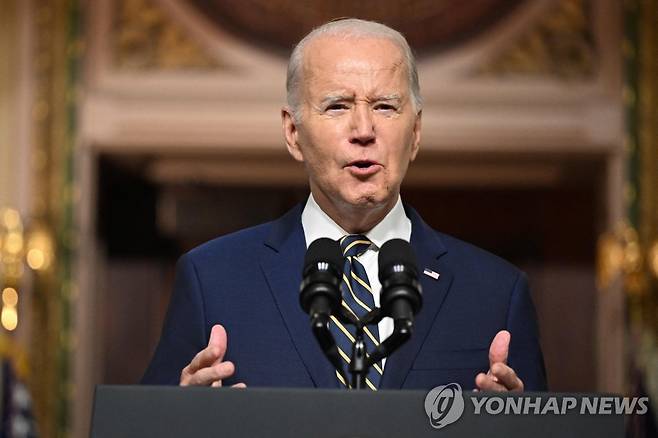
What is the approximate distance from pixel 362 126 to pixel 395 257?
424 millimetres

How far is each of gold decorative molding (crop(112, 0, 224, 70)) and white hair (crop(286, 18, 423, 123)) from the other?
3829mm

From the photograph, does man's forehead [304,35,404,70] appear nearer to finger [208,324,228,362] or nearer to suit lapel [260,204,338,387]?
suit lapel [260,204,338,387]

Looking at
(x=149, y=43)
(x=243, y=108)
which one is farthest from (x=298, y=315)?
(x=149, y=43)

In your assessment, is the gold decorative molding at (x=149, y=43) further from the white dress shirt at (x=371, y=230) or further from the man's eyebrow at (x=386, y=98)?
the man's eyebrow at (x=386, y=98)

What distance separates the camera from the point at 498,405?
5.52 feet

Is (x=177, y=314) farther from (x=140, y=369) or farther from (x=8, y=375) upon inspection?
(x=140, y=369)

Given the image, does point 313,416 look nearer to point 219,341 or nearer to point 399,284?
point 399,284

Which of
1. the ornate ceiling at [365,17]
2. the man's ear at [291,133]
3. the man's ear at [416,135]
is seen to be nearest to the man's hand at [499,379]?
the man's ear at [416,135]

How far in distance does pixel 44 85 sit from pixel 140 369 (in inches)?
71.0

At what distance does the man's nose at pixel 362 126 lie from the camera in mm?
2184

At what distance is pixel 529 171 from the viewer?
6.47m

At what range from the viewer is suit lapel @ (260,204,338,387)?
2.14m

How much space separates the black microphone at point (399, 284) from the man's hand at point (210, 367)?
0.29 metres

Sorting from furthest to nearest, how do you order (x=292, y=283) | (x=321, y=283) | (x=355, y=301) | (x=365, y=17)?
(x=365, y=17) → (x=292, y=283) → (x=355, y=301) → (x=321, y=283)
